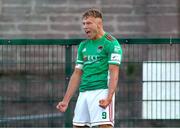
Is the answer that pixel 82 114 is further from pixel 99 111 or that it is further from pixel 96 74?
pixel 96 74

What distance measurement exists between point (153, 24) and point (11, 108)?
10.7ft

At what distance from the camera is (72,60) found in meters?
10.3

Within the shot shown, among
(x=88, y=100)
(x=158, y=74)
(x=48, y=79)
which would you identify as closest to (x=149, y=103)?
(x=158, y=74)

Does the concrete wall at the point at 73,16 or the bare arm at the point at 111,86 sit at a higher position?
the concrete wall at the point at 73,16

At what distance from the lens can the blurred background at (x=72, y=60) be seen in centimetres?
1029

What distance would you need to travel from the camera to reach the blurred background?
10.3 metres

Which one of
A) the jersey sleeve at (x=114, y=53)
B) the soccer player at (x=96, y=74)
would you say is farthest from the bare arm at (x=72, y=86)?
the jersey sleeve at (x=114, y=53)

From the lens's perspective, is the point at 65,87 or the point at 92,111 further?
the point at 65,87

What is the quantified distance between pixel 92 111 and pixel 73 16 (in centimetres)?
508

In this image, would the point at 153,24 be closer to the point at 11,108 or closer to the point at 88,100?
the point at 11,108

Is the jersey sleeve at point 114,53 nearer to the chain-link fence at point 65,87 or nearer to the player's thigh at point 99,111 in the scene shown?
the player's thigh at point 99,111

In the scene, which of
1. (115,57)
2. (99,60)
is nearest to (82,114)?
(99,60)

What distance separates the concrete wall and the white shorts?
15.8 feet

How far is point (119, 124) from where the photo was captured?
10.4 metres
